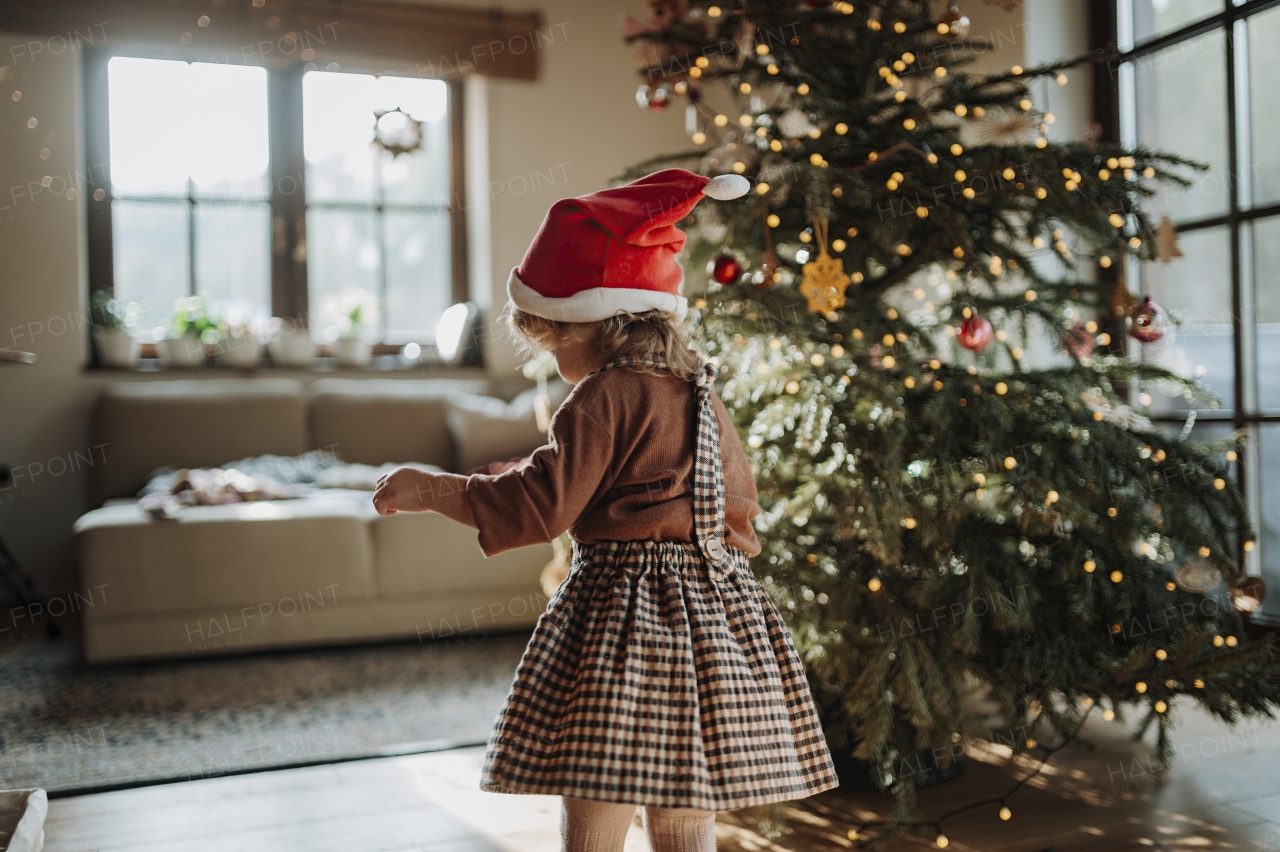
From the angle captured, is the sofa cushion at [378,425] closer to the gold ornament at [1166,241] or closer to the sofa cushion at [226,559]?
the sofa cushion at [226,559]

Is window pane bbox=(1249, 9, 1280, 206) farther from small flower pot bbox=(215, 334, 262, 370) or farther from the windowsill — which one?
small flower pot bbox=(215, 334, 262, 370)

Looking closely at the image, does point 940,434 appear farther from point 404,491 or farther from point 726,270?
point 404,491

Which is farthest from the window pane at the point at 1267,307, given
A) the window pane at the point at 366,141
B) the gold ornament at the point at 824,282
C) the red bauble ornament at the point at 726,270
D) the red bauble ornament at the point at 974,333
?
the window pane at the point at 366,141

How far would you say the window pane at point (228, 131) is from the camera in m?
3.86

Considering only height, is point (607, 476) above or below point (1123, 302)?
below

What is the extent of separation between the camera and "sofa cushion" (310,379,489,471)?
11.9 ft

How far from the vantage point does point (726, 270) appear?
165cm

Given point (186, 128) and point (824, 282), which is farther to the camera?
point (186, 128)

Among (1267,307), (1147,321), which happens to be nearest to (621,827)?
(1147,321)

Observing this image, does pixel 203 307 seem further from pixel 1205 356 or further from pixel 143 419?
pixel 1205 356

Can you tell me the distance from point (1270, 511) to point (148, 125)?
4003mm

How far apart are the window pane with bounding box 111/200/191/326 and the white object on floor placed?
8.89ft

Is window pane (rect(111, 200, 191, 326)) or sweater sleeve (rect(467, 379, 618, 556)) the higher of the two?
window pane (rect(111, 200, 191, 326))

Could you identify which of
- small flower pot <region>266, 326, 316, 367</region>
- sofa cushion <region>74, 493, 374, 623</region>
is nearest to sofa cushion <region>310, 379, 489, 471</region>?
small flower pot <region>266, 326, 316, 367</region>
